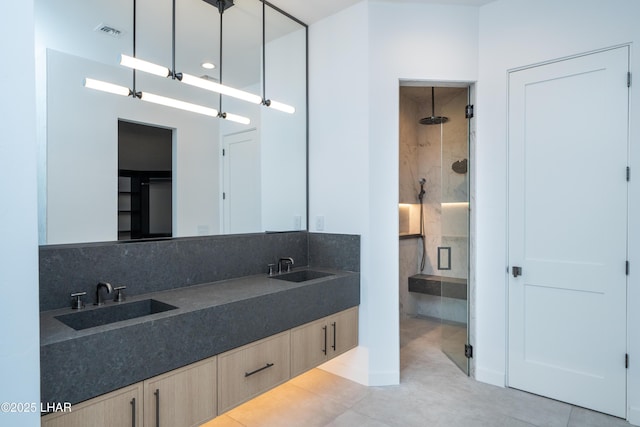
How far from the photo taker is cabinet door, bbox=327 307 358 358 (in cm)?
259

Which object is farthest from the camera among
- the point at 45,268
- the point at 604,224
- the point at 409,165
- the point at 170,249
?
the point at 409,165

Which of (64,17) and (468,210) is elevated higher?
(64,17)

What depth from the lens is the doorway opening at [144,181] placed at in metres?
2.16

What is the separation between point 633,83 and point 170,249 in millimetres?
3236

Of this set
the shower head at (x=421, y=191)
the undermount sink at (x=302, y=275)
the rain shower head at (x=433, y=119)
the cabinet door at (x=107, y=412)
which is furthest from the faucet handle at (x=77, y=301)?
the shower head at (x=421, y=191)

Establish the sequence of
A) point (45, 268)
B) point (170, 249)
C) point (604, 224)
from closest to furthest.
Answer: point (45, 268), point (170, 249), point (604, 224)

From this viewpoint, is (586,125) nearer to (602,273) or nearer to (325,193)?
(602,273)

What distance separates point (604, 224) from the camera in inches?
95.8

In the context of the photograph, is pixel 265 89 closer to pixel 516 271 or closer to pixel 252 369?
pixel 252 369

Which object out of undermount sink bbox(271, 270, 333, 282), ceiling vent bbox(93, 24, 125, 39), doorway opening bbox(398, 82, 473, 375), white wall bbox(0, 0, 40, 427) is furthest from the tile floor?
ceiling vent bbox(93, 24, 125, 39)

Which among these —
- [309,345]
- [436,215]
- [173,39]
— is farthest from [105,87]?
[436,215]

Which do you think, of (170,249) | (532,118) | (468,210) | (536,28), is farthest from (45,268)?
(536,28)

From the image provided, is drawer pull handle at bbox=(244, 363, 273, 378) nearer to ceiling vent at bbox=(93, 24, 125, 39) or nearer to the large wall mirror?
the large wall mirror

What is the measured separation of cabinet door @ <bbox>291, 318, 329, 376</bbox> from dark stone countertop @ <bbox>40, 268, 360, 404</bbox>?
0.07 m
